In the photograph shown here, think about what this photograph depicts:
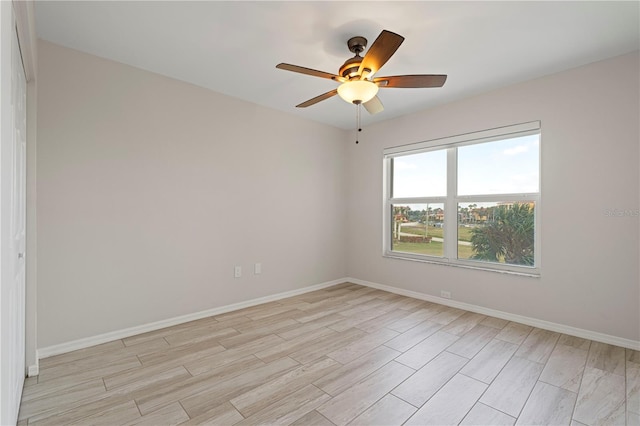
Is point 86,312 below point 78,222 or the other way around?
below

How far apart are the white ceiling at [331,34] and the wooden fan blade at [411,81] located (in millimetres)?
385

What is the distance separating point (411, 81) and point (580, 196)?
1986 mm

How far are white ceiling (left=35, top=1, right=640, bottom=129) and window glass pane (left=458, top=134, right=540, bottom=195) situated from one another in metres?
0.70

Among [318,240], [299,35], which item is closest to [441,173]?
[318,240]

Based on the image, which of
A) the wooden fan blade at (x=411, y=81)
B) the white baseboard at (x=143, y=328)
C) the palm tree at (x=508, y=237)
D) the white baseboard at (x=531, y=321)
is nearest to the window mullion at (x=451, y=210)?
the palm tree at (x=508, y=237)

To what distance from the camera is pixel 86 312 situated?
255 centimetres

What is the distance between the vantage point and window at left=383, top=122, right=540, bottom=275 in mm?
3195

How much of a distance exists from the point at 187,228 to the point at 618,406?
11.7ft

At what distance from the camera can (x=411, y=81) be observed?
2.19 meters

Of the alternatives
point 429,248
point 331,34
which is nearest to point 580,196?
point 429,248

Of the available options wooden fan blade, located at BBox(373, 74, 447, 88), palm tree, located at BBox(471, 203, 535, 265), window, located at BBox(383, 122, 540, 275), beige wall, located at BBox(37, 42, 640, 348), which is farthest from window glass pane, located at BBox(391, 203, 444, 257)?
wooden fan blade, located at BBox(373, 74, 447, 88)

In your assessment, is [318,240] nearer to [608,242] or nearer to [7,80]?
[608,242]

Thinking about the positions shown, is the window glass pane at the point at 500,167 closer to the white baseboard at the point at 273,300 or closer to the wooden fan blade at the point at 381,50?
the white baseboard at the point at 273,300

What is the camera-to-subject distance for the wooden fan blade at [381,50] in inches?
68.5
